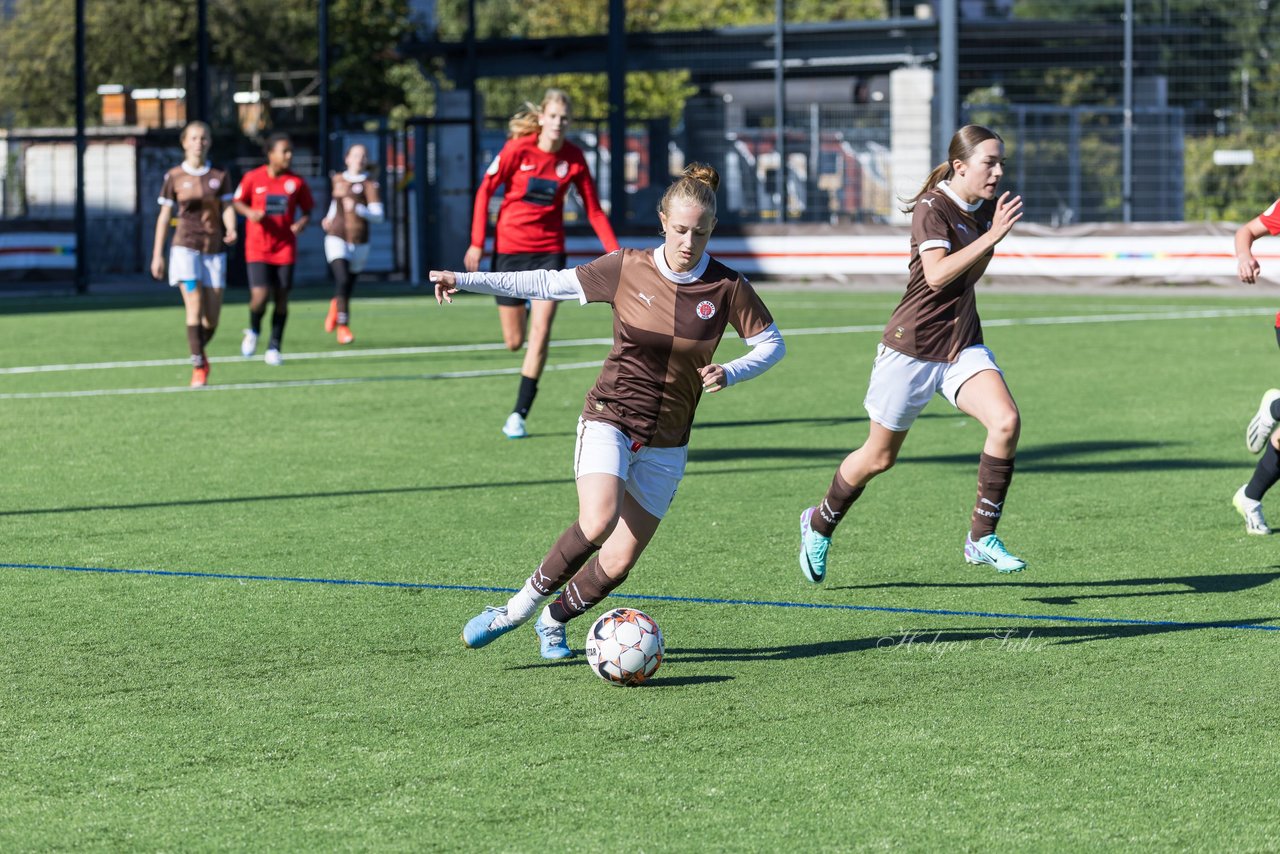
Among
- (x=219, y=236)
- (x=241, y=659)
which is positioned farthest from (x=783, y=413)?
(x=241, y=659)

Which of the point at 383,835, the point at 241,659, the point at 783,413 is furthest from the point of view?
the point at 783,413

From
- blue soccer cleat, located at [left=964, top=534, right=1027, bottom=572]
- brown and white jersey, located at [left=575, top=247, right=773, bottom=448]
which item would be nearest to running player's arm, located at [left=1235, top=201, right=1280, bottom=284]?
blue soccer cleat, located at [left=964, top=534, right=1027, bottom=572]

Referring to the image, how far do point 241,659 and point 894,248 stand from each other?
24487 mm

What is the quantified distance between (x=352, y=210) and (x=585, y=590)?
622 inches

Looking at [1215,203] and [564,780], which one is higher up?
[1215,203]

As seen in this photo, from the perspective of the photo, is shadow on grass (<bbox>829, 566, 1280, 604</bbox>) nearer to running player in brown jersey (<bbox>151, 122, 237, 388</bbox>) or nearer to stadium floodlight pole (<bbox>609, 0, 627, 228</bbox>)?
running player in brown jersey (<bbox>151, 122, 237, 388</bbox>)

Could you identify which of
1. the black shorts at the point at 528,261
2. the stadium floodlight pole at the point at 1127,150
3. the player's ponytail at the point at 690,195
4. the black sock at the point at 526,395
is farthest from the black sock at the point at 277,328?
the stadium floodlight pole at the point at 1127,150

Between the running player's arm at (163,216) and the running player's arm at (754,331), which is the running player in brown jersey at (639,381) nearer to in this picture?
the running player's arm at (754,331)

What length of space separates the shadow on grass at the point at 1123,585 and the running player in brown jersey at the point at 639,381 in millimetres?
1678

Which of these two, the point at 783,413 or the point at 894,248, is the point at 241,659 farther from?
the point at 894,248

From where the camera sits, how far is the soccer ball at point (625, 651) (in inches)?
233

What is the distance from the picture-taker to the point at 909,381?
762 centimetres

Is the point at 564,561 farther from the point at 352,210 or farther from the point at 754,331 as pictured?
the point at 352,210

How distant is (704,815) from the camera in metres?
A: 4.63
